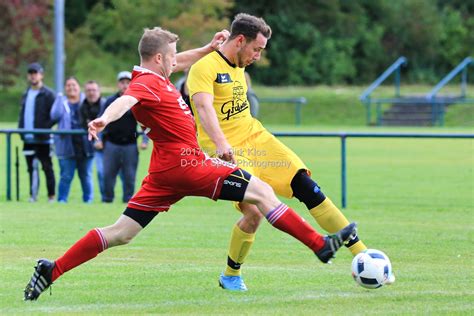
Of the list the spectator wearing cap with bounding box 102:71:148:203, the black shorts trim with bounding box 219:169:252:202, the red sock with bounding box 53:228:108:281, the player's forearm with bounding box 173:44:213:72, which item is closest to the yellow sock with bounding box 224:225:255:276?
the black shorts trim with bounding box 219:169:252:202

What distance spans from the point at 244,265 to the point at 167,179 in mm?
2326

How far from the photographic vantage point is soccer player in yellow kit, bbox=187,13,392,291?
815 centimetres

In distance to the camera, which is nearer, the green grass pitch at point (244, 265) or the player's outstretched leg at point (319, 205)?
the green grass pitch at point (244, 265)

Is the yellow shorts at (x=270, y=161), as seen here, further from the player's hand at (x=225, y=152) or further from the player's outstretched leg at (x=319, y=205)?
the player's hand at (x=225, y=152)

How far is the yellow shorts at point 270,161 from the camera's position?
8156mm

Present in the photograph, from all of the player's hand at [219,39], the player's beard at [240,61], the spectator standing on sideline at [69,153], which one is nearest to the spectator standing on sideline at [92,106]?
the spectator standing on sideline at [69,153]

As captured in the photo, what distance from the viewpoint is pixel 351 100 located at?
4697 centimetres

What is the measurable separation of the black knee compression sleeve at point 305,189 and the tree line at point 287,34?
42180 mm

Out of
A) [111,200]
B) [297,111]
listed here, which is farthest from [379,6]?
[111,200]

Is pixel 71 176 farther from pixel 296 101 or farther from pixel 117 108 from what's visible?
pixel 296 101

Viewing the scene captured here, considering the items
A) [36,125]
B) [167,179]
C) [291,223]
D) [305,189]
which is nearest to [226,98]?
[305,189]

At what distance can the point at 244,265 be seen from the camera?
31.3ft

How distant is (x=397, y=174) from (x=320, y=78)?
4162 centimetres

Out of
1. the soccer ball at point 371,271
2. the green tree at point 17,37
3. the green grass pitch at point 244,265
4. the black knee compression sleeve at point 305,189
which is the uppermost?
the green tree at point 17,37
